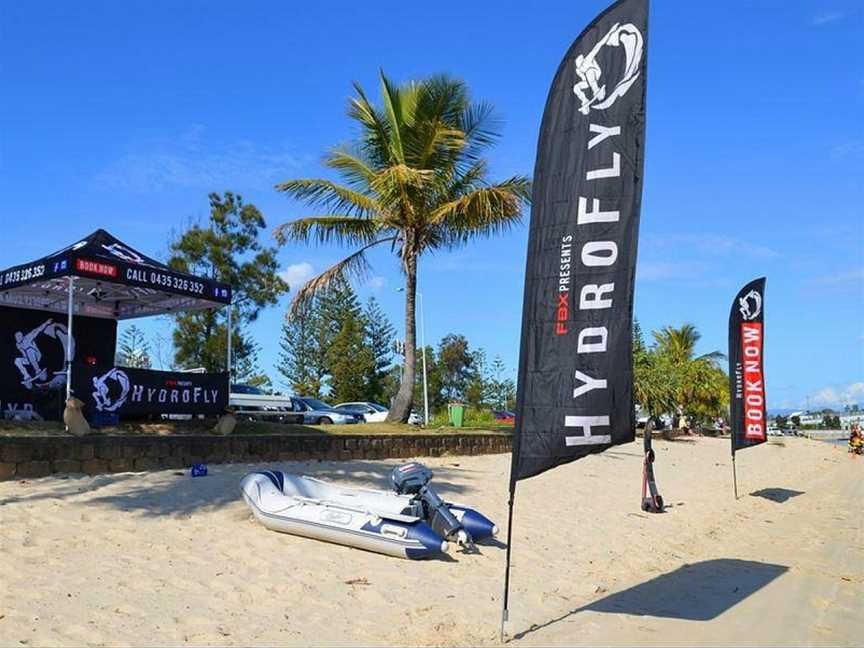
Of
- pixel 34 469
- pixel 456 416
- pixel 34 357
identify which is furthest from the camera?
pixel 456 416

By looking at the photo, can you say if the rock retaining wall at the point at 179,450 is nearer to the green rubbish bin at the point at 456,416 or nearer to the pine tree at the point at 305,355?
the green rubbish bin at the point at 456,416

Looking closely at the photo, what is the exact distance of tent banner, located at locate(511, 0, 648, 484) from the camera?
6.07 meters

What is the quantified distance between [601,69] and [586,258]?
1.51 m

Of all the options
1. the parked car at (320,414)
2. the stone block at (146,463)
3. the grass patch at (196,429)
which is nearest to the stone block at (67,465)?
the stone block at (146,463)

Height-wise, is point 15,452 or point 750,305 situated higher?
point 750,305

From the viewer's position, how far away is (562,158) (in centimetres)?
632

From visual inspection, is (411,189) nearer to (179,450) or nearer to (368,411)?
(179,450)

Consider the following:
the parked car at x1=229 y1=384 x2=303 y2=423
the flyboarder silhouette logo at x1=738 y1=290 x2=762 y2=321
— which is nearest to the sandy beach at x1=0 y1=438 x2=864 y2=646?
the flyboarder silhouette logo at x1=738 y1=290 x2=762 y2=321

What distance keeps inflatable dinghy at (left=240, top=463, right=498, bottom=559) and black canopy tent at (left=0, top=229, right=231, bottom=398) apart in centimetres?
541

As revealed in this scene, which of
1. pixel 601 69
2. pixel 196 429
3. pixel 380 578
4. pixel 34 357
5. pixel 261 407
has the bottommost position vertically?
pixel 380 578

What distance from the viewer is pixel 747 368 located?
54.3ft

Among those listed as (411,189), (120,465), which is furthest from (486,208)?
(120,465)

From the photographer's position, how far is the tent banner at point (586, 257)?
607cm

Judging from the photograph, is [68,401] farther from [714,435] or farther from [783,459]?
[714,435]
